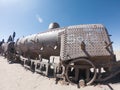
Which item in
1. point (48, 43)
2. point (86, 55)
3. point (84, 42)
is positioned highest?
point (48, 43)

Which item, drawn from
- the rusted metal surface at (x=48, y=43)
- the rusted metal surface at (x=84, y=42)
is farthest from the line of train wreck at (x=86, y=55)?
the rusted metal surface at (x=48, y=43)

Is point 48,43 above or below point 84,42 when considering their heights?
above

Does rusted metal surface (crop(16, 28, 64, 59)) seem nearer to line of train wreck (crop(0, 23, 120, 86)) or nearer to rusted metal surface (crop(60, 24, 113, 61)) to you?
line of train wreck (crop(0, 23, 120, 86))

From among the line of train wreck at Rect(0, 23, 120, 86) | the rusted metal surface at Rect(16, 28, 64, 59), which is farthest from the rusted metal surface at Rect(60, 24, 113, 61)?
the rusted metal surface at Rect(16, 28, 64, 59)

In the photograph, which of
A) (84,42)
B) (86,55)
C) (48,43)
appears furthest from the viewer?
(48,43)

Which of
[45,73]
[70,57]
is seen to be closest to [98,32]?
[70,57]

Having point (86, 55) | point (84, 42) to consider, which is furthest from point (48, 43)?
point (86, 55)

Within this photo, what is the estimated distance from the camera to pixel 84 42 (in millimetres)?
7391

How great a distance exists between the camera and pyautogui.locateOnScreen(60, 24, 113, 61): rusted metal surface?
7.06 metres

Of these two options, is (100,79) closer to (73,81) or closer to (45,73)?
(73,81)

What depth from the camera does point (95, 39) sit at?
7.41m

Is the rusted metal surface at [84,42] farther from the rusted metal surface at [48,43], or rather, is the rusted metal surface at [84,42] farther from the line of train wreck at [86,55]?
the rusted metal surface at [48,43]

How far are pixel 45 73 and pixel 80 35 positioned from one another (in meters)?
3.55

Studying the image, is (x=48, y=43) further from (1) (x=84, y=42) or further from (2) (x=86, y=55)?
(2) (x=86, y=55)
